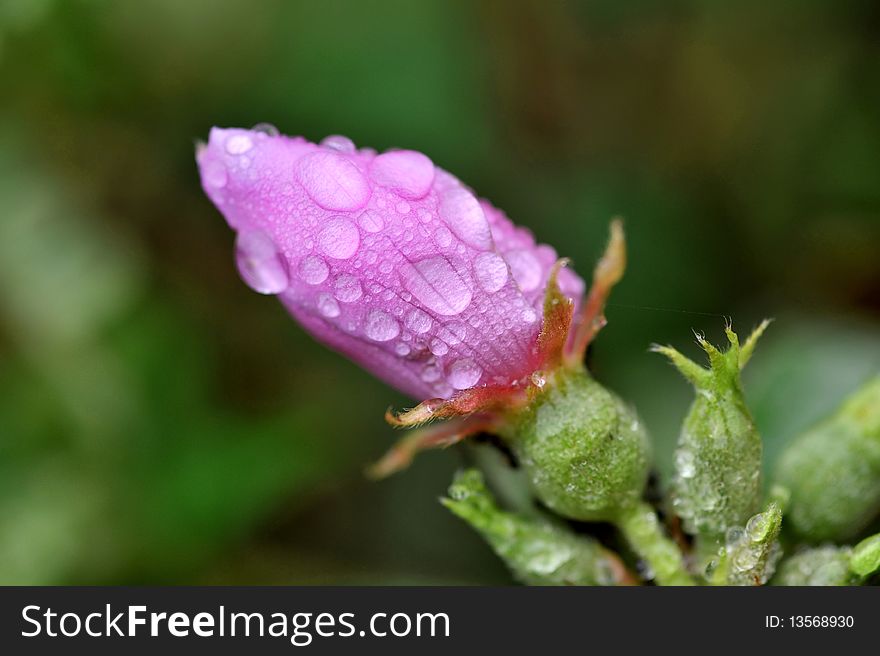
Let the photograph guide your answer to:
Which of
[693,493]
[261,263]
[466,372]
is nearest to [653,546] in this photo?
[693,493]

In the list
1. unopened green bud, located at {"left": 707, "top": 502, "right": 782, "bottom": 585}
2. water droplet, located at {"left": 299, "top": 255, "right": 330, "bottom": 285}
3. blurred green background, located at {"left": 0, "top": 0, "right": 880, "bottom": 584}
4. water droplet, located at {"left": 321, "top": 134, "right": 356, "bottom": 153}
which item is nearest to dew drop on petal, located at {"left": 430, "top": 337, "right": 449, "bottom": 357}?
water droplet, located at {"left": 299, "top": 255, "right": 330, "bottom": 285}

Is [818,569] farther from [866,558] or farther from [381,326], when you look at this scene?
[381,326]

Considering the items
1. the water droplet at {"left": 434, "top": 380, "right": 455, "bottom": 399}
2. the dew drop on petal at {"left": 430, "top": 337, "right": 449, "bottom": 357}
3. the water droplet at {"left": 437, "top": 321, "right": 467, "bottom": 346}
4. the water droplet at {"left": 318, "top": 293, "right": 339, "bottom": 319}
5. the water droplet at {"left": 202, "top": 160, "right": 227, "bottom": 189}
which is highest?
the water droplet at {"left": 202, "top": 160, "right": 227, "bottom": 189}

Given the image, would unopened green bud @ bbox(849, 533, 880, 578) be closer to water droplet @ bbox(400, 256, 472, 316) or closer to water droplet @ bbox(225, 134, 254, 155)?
water droplet @ bbox(400, 256, 472, 316)

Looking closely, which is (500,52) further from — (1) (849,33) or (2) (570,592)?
(2) (570,592)

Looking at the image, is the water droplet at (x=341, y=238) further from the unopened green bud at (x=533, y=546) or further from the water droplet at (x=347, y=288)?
the unopened green bud at (x=533, y=546)

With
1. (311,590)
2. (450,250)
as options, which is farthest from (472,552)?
(450,250)
